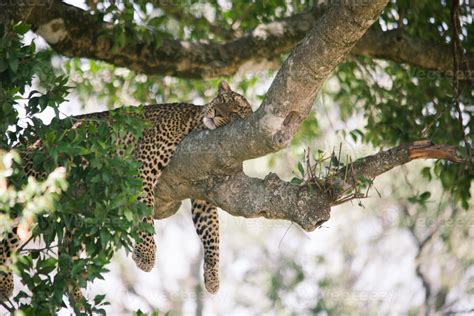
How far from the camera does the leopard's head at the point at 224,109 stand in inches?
323

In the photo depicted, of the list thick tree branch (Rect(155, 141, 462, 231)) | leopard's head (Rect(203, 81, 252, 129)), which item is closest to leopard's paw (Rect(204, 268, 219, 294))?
leopard's head (Rect(203, 81, 252, 129))

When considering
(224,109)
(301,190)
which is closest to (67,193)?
(301,190)

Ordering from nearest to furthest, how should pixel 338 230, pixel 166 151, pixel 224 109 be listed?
pixel 166 151 < pixel 224 109 < pixel 338 230

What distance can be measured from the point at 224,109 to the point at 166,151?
856 mm

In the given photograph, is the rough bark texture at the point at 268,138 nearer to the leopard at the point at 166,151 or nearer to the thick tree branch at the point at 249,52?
the leopard at the point at 166,151

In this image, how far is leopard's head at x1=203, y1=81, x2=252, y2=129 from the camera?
8211mm

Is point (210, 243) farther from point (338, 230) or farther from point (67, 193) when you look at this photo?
point (338, 230)

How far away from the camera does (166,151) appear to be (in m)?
7.88

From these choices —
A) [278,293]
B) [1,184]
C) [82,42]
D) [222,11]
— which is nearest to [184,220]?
[278,293]

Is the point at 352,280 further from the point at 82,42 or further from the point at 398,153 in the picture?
the point at 398,153

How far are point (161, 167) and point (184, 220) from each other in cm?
1819

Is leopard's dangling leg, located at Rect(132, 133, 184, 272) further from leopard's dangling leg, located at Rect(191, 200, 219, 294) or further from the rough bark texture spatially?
leopard's dangling leg, located at Rect(191, 200, 219, 294)

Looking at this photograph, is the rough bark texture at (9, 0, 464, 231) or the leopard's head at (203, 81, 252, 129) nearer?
the rough bark texture at (9, 0, 464, 231)

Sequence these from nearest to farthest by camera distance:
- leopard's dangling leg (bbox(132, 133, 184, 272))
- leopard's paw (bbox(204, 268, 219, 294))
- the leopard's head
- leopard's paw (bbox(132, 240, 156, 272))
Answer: leopard's dangling leg (bbox(132, 133, 184, 272)), leopard's paw (bbox(132, 240, 156, 272)), the leopard's head, leopard's paw (bbox(204, 268, 219, 294))
